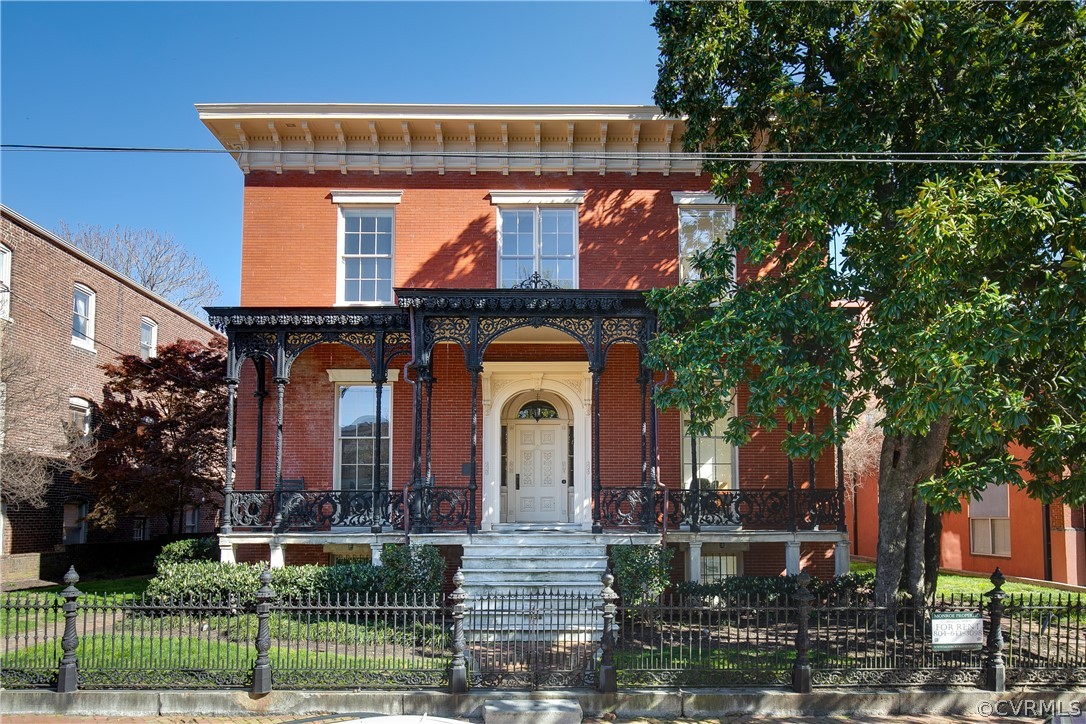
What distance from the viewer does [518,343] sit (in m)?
16.9

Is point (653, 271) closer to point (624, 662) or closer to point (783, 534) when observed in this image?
point (783, 534)

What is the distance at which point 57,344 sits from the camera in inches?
851

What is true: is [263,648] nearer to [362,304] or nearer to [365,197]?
[362,304]

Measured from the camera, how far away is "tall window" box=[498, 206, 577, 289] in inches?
674

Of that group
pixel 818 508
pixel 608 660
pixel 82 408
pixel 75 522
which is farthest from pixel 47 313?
pixel 818 508

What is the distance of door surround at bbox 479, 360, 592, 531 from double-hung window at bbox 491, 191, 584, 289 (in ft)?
5.74

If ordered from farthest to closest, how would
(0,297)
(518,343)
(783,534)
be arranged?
(0,297), (518,343), (783,534)

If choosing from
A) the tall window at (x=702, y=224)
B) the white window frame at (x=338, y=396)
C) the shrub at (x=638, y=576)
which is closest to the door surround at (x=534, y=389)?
the white window frame at (x=338, y=396)

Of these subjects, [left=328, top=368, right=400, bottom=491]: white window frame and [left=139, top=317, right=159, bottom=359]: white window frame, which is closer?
[left=328, top=368, right=400, bottom=491]: white window frame

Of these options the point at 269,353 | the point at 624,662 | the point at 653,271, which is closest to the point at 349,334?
the point at 269,353

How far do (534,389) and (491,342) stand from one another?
1612mm

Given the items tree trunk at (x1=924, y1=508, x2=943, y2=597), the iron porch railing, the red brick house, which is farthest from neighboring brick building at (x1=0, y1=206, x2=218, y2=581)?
tree trunk at (x1=924, y1=508, x2=943, y2=597)

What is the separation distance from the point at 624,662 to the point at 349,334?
8618 mm
